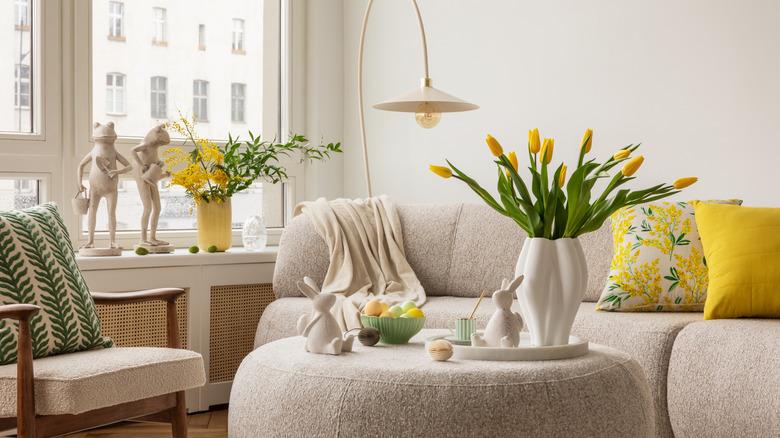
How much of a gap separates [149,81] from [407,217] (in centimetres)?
154

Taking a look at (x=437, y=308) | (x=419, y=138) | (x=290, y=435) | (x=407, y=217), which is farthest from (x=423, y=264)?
(x=290, y=435)

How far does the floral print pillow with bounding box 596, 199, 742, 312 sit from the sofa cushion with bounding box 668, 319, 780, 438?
0.34 meters

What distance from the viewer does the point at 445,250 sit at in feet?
12.8

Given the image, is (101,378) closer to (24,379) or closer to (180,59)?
(24,379)

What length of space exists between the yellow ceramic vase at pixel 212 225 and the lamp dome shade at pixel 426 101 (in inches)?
38.1

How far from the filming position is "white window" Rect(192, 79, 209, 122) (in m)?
4.64

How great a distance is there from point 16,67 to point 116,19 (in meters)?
0.56

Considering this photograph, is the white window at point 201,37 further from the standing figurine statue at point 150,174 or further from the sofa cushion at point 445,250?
the sofa cushion at point 445,250

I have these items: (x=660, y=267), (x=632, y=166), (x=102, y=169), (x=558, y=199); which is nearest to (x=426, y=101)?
(x=660, y=267)

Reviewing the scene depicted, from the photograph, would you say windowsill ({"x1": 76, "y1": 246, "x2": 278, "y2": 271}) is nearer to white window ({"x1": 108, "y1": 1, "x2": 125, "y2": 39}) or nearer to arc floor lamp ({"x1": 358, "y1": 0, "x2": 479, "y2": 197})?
arc floor lamp ({"x1": 358, "y1": 0, "x2": 479, "y2": 197})

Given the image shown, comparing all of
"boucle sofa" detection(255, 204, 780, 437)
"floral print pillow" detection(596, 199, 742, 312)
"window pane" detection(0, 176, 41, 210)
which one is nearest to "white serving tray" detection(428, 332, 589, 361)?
"boucle sofa" detection(255, 204, 780, 437)

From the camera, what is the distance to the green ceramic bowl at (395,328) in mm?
2320

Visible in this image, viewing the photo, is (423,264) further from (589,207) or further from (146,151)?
(589,207)

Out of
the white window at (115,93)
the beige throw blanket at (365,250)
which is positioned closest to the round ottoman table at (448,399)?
the beige throw blanket at (365,250)
